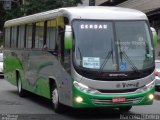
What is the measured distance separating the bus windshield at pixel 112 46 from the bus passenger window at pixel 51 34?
1.45 meters

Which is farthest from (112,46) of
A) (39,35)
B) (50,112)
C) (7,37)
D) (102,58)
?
(7,37)

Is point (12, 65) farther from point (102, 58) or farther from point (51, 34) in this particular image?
point (102, 58)

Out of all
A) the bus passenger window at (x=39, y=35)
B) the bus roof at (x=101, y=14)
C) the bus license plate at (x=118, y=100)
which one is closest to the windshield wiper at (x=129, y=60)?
the bus license plate at (x=118, y=100)

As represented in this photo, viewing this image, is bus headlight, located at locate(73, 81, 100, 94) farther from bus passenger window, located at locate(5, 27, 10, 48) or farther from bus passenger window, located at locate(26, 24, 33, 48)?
bus passenger window, located at locate(5, 27, 10, 48)

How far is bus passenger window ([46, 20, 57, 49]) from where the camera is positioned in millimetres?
14385

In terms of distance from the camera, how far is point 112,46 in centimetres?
1297

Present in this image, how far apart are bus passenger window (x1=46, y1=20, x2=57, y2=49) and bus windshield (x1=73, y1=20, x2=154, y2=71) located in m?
1.45

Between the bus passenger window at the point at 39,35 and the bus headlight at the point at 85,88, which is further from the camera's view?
the bus passenger window at the point at 39,35

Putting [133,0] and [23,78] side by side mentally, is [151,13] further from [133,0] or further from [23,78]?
[23,78]

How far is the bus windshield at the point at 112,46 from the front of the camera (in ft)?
41.9

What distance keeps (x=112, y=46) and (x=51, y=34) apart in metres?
2.37

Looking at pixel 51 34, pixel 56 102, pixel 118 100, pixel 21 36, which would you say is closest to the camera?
pixel 118 100

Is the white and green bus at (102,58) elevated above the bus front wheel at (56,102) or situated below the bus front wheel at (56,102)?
above

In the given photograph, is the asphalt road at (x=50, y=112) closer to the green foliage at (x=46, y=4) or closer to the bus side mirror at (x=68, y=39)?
the bus side mirror at (x=68, y=39)
